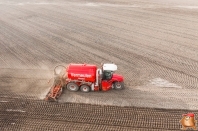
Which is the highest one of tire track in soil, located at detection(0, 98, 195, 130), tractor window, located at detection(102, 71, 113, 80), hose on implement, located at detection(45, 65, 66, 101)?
tractor window, located at detection(102, 71, 113, 80)

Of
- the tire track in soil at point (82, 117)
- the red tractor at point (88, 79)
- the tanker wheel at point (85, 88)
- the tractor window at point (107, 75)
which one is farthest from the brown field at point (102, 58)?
the tractor window at point (107, 75)

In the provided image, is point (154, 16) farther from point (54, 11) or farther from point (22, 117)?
point (22, 117)

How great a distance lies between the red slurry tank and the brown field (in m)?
0.86

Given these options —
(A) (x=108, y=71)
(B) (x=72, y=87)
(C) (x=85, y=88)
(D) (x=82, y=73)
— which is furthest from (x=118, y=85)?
(B) (x=72, y=87)

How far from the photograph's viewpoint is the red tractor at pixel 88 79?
13.8 meters

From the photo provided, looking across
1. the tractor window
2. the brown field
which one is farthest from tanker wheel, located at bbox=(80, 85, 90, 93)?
the tractor window

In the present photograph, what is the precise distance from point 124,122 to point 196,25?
562 inches

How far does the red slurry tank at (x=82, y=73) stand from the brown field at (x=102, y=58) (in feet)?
2.83

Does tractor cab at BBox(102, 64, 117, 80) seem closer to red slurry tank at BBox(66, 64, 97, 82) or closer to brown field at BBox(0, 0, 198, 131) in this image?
red slurry tank at BBox(66, 64, 97, 82)

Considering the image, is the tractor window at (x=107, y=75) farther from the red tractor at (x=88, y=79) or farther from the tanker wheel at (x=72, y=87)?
the tanker wheel at (x=72, y=87)

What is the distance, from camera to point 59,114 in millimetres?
12633

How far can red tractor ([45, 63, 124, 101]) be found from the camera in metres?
13.8

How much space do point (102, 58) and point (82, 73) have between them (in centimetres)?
432

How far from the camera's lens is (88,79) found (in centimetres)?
1392
